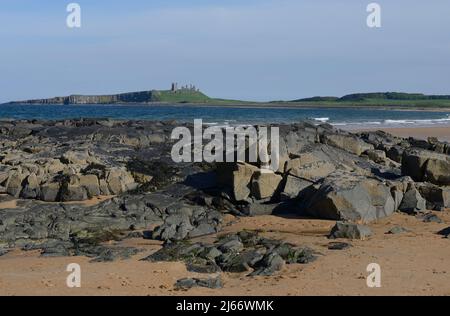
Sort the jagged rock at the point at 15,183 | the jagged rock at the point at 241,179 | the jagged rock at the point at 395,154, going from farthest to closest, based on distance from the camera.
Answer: the jagged rock at the point at 395,154 < the jagged rock at the point at 15,183 < the jagged rock at the point at 241,179

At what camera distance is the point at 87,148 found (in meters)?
20.8

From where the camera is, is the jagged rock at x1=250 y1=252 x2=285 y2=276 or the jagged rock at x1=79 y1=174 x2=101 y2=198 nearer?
the jagged rock at x1=250 y1=252 x2=285 y2=276

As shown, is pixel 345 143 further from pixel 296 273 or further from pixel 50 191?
pixel 296 273

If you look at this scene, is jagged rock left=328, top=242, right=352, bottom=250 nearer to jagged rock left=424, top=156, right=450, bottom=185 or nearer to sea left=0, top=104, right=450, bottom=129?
jagged rock left=424, top=156, right=450, bottom=185

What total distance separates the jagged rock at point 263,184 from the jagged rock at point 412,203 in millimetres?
3285

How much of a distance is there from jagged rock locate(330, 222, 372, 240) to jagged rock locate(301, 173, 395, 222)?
4.76 ft

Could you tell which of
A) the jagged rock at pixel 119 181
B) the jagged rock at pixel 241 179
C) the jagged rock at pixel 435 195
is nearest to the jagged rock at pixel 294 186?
the jagged rock at pixel 241 179

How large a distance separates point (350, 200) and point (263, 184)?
2.56 m

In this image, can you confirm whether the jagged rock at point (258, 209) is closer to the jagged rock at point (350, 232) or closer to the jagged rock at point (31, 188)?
the jagged rock at point (350, 232)

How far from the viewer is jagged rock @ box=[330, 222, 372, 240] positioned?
13.1 meters

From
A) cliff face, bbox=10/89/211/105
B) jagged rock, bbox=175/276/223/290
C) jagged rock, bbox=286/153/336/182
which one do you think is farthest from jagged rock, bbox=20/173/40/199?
cliff face, bbox=10/89/211/105

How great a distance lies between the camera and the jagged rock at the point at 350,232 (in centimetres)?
1309

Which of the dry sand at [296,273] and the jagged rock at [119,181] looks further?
the jagged rock at [119,181]
